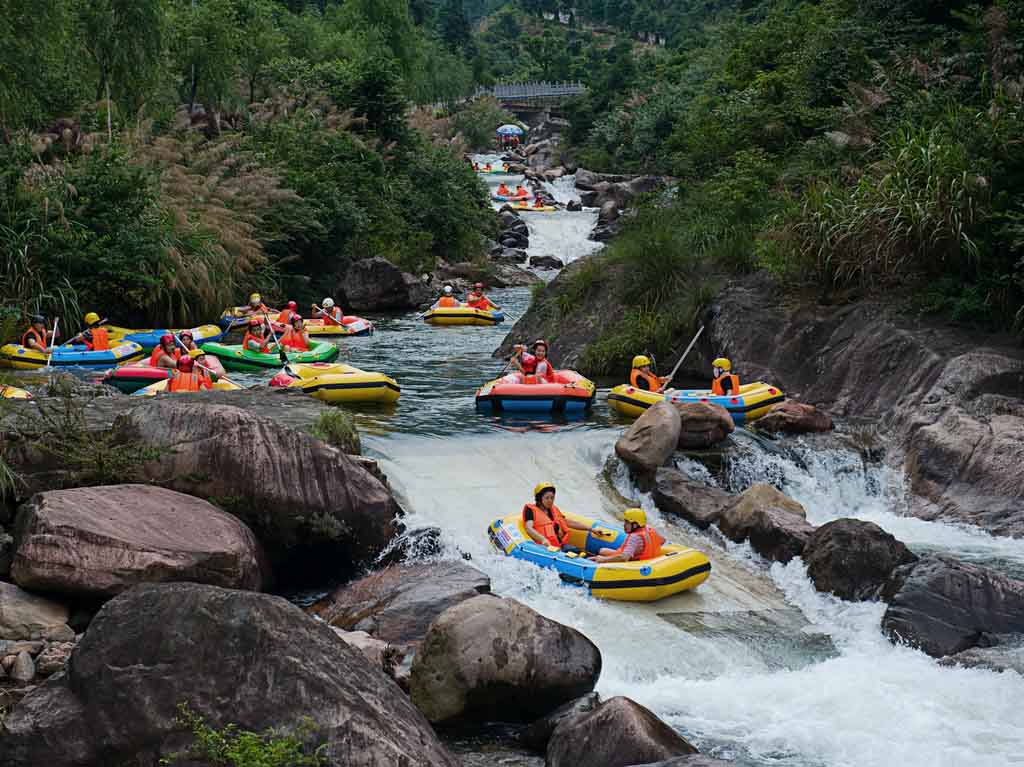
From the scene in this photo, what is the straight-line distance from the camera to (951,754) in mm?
7148

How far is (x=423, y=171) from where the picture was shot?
34.7m

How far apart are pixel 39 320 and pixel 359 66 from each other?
67.0 feet

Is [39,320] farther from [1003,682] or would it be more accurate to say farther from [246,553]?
[1003,682]

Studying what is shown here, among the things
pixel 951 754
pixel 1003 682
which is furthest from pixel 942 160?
pixel 951 754

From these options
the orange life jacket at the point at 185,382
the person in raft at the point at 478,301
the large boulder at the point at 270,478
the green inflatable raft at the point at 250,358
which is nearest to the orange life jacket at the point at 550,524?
the large boulder at the point at 270,478

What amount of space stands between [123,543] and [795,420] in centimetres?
856

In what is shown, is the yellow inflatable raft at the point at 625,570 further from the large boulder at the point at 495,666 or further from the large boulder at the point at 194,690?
the large boulder at the point at 194,690

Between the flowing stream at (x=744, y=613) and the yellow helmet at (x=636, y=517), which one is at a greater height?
the yellow helmet at (x=636, y=517)

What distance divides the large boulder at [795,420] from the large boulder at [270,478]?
5943 millimetres

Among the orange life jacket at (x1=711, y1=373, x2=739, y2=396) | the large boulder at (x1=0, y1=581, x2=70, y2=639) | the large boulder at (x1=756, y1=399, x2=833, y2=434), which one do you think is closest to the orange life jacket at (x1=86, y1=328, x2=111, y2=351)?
the orange life jacket at (x1=711, y1=373, x2=739, y2=396)

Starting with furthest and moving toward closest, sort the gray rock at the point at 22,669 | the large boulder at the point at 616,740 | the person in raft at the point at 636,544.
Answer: the person in raft at the point at 636,544
the gray rock at the point at 22,669
the large boulder at the point at 616,740

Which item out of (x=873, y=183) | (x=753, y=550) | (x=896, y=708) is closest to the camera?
(x=896, y=708)

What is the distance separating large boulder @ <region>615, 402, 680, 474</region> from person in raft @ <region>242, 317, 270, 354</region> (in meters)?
8.57

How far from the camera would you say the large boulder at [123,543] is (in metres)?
7.97
